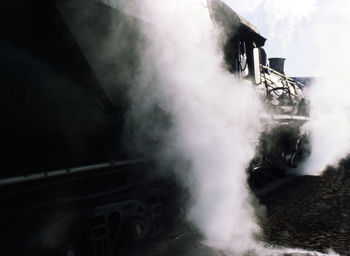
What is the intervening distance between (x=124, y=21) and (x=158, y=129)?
1224 mm

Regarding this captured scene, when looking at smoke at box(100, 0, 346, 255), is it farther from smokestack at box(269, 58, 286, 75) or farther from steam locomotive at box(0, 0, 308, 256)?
smokestack at box(269, 58, 286, 75)

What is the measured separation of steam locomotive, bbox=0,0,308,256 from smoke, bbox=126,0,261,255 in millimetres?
326

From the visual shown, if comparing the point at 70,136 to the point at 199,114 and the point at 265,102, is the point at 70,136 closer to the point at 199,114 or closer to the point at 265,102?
the point at 199,114

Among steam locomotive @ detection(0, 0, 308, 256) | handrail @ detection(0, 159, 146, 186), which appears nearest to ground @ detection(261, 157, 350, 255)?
steam locomotive @ detection(0, 0, 308, 256)

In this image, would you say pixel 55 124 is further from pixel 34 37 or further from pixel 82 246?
pixel 82 246

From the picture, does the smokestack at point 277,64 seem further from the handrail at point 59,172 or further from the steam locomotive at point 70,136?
the handrail at point 59,172

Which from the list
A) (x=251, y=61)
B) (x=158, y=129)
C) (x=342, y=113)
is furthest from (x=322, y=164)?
(x=158, y=129)

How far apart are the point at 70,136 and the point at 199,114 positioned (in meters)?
1.63

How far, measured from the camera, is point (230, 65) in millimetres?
4281

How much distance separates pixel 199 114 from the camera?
11.6 feet

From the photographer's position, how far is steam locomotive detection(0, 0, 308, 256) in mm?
1966

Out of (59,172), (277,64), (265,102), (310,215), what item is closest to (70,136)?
(59,172)

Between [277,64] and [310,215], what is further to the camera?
[277,64]

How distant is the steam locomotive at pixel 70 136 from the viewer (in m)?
1.97
